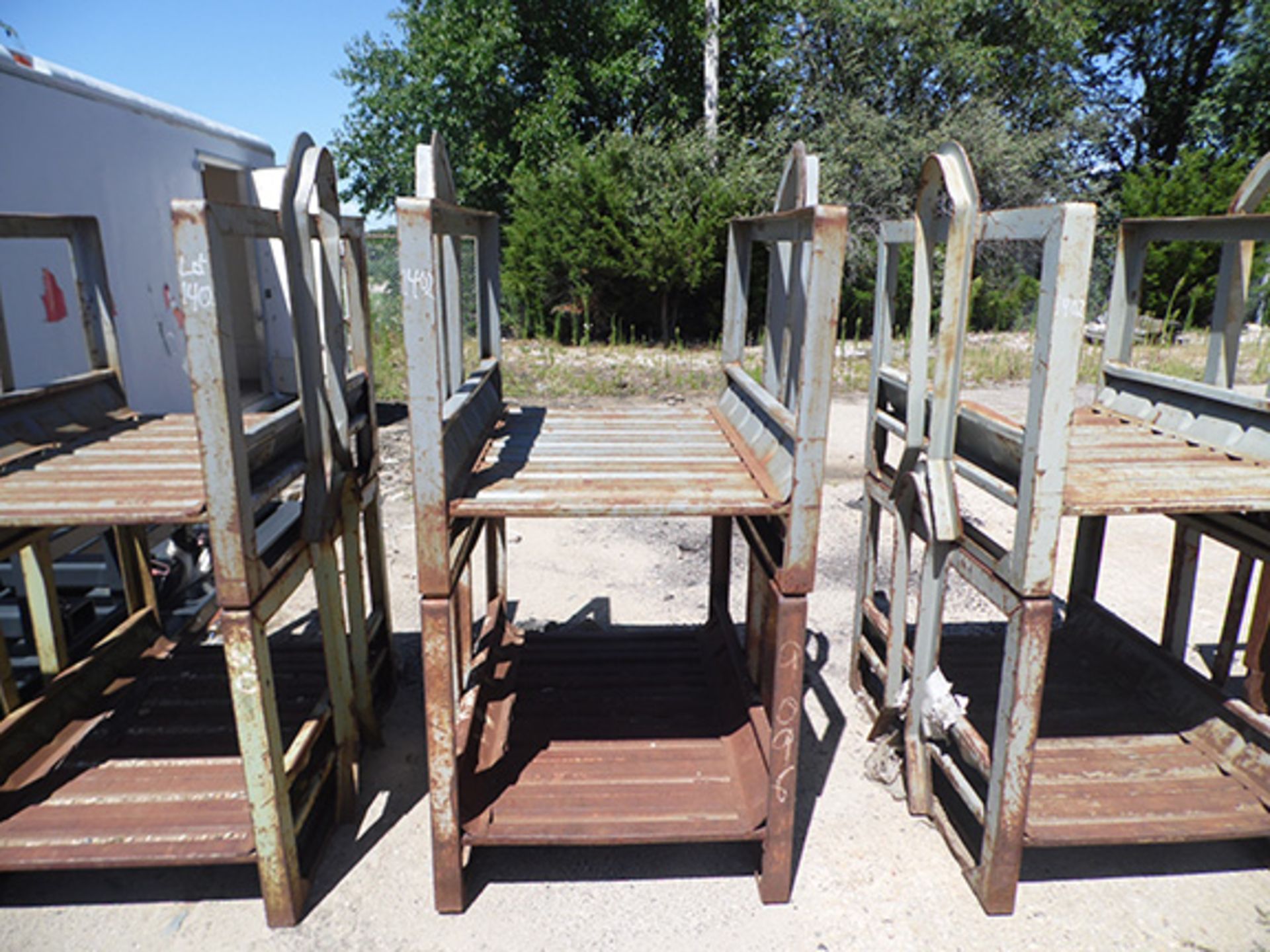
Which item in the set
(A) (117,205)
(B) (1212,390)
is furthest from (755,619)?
(A) (117,205)

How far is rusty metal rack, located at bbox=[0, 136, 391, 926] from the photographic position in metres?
2.37

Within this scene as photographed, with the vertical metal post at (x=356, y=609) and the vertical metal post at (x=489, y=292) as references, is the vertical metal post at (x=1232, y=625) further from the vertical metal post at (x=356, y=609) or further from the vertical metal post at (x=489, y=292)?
the vertical metal post at (x=356, y=609)

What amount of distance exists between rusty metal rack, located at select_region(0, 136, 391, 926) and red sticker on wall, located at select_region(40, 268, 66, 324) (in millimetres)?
1875

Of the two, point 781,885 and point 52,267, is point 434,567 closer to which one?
point 781,885

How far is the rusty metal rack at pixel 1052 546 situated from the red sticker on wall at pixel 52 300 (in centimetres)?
475

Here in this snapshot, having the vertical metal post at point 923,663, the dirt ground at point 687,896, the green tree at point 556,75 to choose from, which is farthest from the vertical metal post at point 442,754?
the green tree at point 556,75

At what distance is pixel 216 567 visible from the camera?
7.88 feet

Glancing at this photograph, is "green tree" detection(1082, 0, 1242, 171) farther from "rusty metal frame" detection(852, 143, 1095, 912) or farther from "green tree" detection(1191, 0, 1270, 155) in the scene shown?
"rusty metal frame" detection(852, 143, 1095, 912)

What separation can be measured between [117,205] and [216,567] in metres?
4.85

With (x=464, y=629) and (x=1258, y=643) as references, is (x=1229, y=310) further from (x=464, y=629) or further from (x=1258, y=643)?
(x=464, y=629)

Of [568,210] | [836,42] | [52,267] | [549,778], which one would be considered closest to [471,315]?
[568,210]

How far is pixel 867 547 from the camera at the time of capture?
4.05m

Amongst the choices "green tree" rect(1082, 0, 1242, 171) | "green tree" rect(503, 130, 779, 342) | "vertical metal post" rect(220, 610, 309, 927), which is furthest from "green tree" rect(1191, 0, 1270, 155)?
"vertical metal post" rect(220, 610, 309, 927)

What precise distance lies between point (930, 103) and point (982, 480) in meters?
20.6
